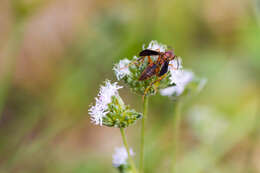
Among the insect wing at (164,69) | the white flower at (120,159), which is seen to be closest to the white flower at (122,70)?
the insect wing at (164,69)

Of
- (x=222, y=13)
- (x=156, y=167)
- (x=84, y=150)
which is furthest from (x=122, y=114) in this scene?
(x=222, y=13)

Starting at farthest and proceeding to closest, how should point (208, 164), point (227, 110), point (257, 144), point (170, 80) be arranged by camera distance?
point (227, 110) → point (257, 144) → point (208, 164) → point (170, 80)

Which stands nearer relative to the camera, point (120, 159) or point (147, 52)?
point (147, 52)

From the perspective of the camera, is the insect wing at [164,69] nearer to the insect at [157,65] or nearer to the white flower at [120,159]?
the insect at [157,65]

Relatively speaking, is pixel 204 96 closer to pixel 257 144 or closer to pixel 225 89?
pixel 225 89

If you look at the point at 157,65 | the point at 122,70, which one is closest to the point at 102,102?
the point at 122,70

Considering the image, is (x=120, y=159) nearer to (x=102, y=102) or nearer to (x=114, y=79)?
(x=102, y=102)

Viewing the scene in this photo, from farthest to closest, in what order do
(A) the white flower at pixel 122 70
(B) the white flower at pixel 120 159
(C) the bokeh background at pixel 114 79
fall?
(C) the bokeh background at pixel 114 79 → (B) the white flower at pixel 120 159 → (A) the white flower at pixel 122 70

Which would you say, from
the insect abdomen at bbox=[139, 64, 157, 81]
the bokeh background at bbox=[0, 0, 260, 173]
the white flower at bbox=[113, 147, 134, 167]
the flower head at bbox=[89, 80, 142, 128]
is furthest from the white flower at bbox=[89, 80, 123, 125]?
the bokeh background at bbox=[0, 0, 260, 173]
